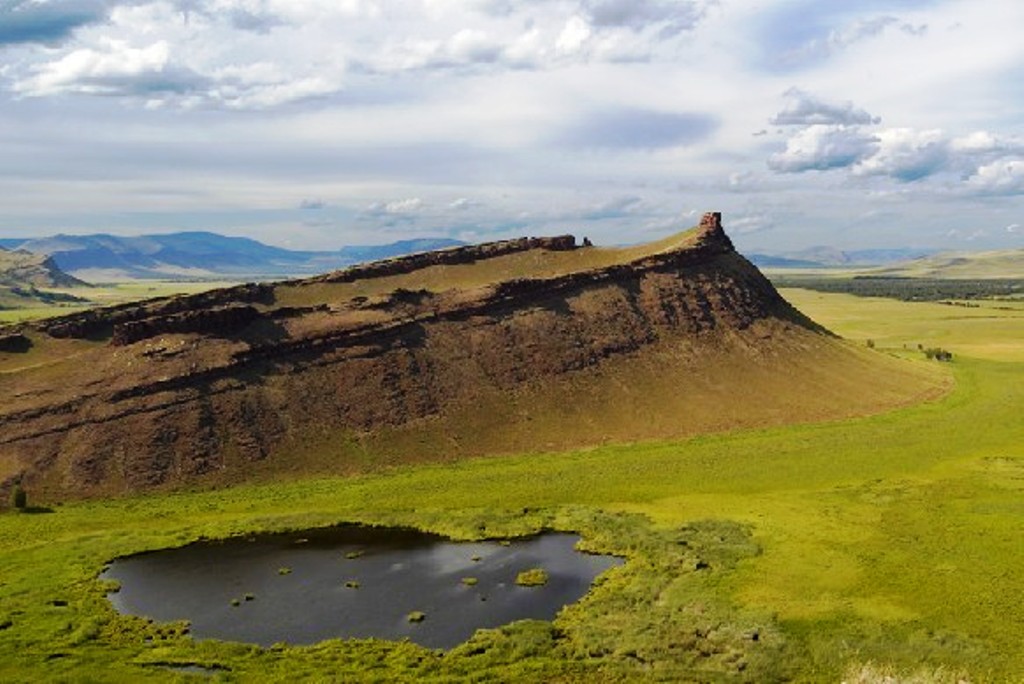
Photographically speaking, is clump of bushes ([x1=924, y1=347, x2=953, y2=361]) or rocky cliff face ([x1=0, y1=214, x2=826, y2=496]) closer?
rocky cliff face ([x1=0, y1=214, x2=826, y2=496])

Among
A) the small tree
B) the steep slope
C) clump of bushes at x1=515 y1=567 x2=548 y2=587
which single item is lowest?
clump of bushes at x1=515 y1=567 x2=548 y2=587

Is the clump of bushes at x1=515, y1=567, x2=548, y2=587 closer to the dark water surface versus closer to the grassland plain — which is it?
the dark water surface

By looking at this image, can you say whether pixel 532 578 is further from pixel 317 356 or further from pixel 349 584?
pixel 317 356

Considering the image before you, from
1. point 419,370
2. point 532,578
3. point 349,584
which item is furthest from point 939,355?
point 349,584

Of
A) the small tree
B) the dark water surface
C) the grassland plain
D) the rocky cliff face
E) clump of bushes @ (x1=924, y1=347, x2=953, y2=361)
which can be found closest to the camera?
the grassland plain

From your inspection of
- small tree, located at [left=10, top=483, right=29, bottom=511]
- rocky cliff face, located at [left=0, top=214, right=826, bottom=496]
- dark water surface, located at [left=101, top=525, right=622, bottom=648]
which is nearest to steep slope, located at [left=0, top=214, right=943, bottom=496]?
rocky cliff face, located at [left=0, top=214, right=826, bottom=496]

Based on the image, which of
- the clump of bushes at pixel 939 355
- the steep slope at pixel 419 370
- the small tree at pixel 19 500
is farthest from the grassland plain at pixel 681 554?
the clump of bushes at pixel 939 355
